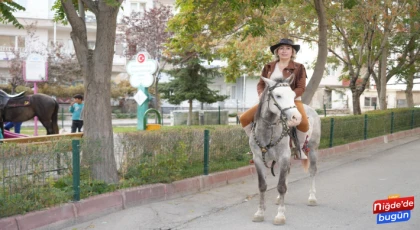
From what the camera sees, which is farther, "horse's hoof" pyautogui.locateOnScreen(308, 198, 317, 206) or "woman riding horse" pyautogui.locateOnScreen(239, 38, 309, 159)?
"horse's hoof" pyautogui.locateOnScreen(308, 198, 317, 206)

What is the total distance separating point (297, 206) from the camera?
8305mm

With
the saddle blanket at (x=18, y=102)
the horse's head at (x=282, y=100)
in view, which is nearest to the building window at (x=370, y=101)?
the saddle blanket at (x=18, y=102)

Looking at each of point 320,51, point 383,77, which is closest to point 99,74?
point 320,51

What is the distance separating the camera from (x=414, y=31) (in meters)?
22.5

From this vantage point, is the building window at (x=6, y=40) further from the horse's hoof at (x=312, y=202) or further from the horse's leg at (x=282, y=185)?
the horse's leg at (x=282, y=185)

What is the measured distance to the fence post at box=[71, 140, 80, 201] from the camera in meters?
7.30

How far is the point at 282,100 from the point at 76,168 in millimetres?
3369

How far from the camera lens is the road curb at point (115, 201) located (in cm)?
645

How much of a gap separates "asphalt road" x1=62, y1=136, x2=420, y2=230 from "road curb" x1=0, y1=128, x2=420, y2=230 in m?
0.14

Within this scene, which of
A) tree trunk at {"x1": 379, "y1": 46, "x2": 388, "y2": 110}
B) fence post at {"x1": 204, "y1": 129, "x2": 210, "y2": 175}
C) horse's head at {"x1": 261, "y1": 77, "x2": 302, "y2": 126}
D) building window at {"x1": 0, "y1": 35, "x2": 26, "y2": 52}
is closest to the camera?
horse's head at {"x1": 261, "y1": 77, "x2": 302, "y2": 126}

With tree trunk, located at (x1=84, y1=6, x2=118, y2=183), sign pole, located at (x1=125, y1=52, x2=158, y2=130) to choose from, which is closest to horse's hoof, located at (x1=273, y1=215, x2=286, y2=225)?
tree trunk, located at (x1=84, y1=6, x2=118, y2=183)

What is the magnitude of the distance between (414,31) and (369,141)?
7505mm

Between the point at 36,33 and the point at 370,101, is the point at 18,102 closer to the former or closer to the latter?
the point at 36,33

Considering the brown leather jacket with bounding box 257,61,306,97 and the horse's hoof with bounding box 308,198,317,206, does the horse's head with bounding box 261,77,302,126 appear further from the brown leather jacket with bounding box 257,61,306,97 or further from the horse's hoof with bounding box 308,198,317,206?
the horse's hoof with bounding box 308,198,317,206
